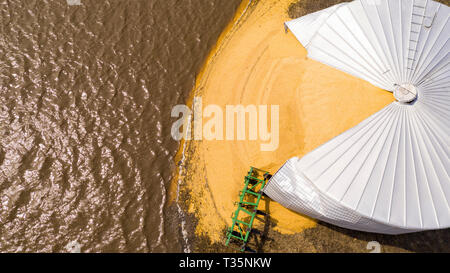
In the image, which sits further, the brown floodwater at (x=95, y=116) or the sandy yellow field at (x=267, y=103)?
the brown floodwater at (x=95, y=116)

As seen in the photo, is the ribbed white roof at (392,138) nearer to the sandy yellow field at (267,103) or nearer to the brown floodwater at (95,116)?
the sandy yellow field at (267,103)

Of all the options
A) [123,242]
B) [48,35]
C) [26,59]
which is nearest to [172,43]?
[48,35]

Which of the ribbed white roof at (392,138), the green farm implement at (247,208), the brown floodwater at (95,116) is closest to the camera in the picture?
the ribbed white roof at (392,138)

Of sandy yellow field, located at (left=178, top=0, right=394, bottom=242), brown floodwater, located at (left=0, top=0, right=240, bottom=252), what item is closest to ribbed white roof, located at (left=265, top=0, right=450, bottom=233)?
sandy yellow field, located at (left=178, top=0, right=394, bottom=242)

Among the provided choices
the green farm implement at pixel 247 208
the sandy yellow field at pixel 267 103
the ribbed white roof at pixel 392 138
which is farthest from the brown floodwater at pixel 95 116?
the ribbed white roof at pixel 392 138

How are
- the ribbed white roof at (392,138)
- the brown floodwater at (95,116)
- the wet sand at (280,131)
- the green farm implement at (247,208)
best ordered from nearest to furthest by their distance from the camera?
the ribbed white roof at (392,138)
the green farm implement at (247,208)
the wet sand at (280,131)
the brown floodwater at (95,116)

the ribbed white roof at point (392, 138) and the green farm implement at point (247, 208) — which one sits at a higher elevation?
the ribbed white roof at point (392, 138)

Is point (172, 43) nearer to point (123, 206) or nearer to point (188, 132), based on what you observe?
point (188, 132)
